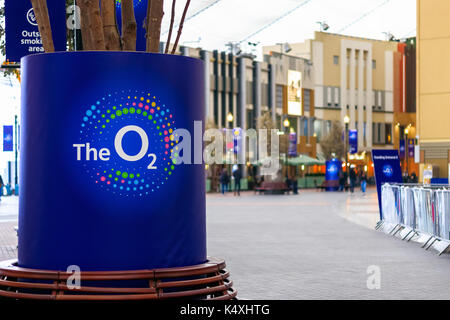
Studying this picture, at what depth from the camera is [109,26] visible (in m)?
6.88

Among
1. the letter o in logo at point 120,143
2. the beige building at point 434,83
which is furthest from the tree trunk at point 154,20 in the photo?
the beige building at point 434,83

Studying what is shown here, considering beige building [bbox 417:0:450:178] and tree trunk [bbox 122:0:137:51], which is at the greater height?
beige building [bbox 417:0:450:178]

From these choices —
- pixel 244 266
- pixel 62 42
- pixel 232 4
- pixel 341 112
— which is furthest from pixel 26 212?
pixel 341 112

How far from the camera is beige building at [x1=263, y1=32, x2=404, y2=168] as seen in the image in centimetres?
10188

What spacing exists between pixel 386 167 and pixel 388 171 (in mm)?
126

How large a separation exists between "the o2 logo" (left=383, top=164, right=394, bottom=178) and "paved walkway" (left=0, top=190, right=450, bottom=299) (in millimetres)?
1509

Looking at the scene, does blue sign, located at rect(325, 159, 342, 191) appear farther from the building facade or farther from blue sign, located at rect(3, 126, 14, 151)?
blue sign, located at rect(3, 126, 14, 151)

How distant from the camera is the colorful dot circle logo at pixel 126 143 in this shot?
642 centimetres

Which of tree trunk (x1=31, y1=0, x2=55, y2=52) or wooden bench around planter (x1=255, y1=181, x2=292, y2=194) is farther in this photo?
wooden bench around planter (x1=255, y1=181, x2=292, y2=194)

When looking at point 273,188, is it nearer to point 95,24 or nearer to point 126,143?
point 95,24

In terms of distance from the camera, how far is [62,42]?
12539mm

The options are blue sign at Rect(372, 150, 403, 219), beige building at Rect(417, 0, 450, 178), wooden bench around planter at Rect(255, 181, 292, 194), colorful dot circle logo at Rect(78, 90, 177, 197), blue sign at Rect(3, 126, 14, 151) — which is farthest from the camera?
wooden bench around planter at Rect(255, 181, 292, 194)

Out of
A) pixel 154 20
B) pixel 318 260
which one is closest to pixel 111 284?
pixel 154 20

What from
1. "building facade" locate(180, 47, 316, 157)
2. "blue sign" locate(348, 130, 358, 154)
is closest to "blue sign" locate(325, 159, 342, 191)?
"building facade" locate(180, 47, 316, 157)
